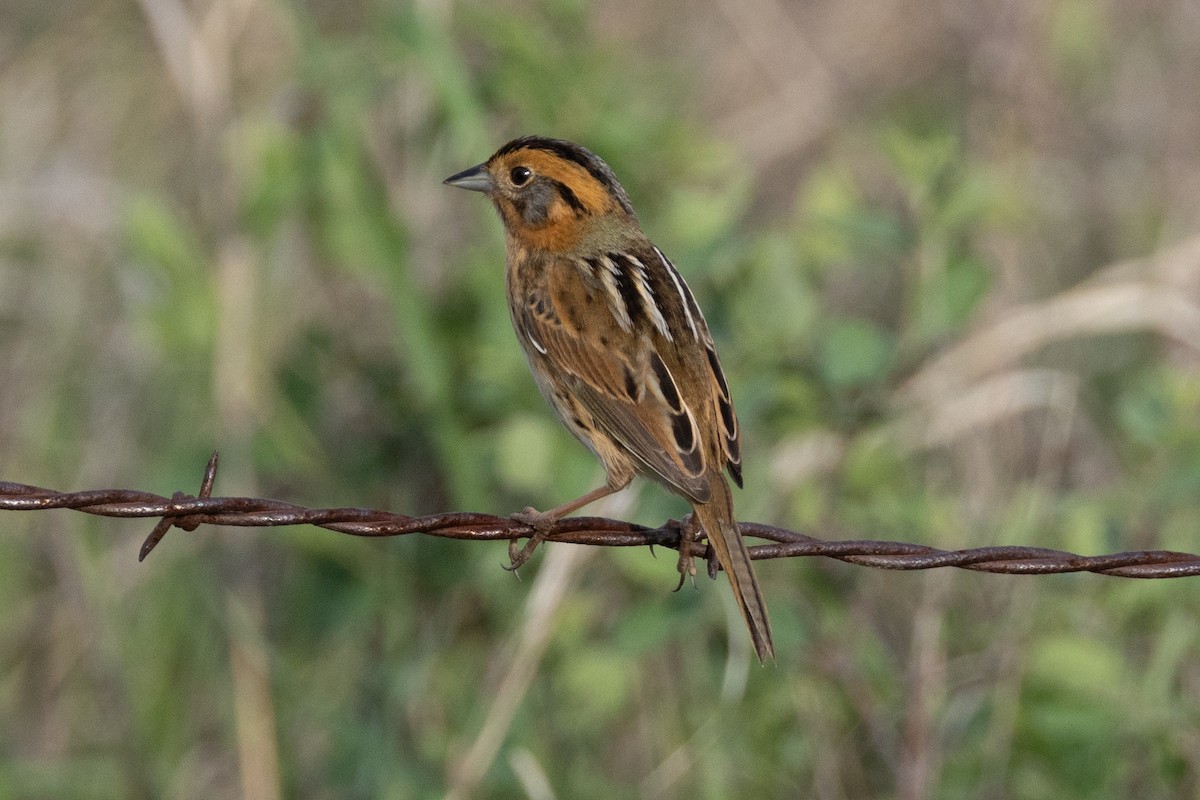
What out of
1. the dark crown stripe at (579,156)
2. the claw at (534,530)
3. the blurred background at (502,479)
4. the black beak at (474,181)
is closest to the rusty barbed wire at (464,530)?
the claw at (534,530)

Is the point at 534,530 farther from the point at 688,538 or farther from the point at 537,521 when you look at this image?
the point at 688,538

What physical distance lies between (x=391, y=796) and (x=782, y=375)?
75.2 inches

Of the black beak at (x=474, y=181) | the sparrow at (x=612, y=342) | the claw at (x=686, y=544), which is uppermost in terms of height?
the black beak at (x=474, y=181)

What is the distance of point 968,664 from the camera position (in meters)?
5.58

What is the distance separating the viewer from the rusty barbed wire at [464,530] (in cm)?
354

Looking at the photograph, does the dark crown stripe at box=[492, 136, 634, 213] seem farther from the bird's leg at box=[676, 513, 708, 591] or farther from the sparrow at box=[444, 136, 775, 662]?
the bird's leg at box=[676, 513, 708, 591]

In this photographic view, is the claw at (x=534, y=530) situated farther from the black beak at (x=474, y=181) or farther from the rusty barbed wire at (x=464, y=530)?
the black beak at (x=474, y=181)

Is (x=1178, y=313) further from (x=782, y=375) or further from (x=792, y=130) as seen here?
(x=792, y=130)

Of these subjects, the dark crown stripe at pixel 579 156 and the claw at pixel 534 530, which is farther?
the dark crown stripe at pixel 579 156

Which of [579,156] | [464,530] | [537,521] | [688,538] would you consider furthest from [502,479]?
[464,530]

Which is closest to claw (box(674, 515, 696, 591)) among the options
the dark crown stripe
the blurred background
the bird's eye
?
the blurred background

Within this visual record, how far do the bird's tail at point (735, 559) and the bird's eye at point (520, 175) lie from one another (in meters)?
1.47

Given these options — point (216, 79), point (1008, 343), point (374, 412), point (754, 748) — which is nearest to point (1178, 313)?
point (1008, 343)

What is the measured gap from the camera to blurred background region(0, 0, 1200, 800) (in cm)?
538
